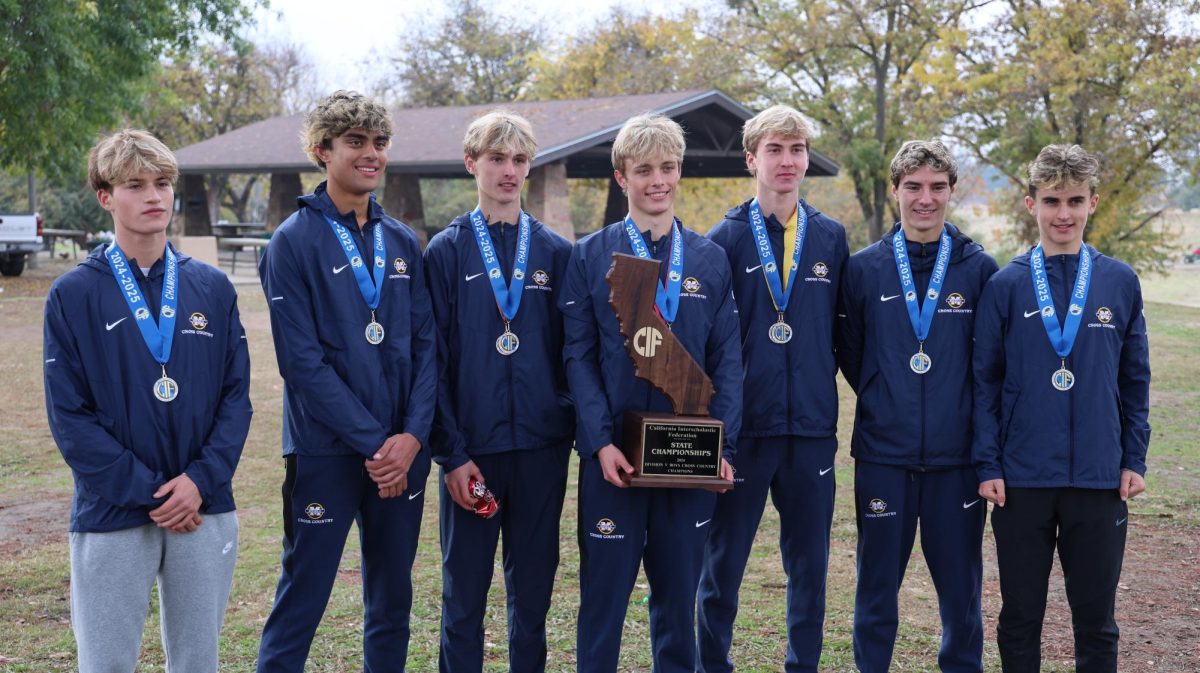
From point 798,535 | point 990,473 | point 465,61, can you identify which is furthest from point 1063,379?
point 465,61

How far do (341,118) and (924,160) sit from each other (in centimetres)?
228

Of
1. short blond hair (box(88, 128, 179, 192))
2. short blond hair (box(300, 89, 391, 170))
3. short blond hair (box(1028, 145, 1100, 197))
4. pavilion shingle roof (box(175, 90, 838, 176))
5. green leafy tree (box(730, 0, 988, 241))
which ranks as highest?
green leafy tree (box(730, 0, 988, 241))

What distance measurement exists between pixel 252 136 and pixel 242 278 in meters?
6.17

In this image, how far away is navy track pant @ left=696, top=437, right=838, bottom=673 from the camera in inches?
177

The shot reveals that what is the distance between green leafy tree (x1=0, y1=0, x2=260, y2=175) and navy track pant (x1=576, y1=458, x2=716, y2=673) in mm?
17631

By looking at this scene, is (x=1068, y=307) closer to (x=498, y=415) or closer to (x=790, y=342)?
(x=790, y=342)

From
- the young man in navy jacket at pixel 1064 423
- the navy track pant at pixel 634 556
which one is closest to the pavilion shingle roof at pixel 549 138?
the young man in navy jacket at pixel 1064 423

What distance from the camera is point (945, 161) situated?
4.58 m

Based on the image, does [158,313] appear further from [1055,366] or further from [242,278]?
[242,278]

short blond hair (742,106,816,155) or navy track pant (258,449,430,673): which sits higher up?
short blond hair (742,106,816,155)

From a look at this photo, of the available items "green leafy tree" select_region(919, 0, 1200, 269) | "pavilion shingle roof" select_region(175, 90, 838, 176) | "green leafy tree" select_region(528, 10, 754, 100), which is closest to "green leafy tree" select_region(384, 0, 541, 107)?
"green leafy tree" select_region(528, 10, 754, 100)

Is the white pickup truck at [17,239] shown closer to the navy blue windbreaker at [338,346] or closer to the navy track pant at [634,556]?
the navy blue windbreaker at [338,346]

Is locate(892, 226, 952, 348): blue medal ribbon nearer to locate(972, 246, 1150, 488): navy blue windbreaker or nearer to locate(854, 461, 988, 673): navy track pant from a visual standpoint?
locate(972, 246, 1150, 488): navy blue windbreaker

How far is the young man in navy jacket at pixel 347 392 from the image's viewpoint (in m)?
3.99
